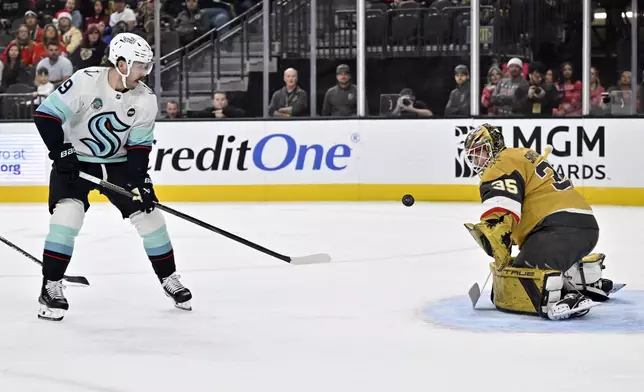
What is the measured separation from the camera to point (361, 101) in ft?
36.1

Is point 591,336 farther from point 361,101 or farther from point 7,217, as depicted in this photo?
point 361,101

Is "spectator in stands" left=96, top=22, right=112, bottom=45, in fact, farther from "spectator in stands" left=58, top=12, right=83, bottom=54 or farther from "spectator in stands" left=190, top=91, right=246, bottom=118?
"spectator in stands" left=190, top=91, right=246, bottom=118

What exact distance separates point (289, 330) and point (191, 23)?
7.75 meters

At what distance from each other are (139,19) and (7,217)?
9.54ft

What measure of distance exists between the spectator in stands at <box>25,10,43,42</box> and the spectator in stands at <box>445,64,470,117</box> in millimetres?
4173

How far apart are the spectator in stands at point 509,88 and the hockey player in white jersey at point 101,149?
642 centimetres

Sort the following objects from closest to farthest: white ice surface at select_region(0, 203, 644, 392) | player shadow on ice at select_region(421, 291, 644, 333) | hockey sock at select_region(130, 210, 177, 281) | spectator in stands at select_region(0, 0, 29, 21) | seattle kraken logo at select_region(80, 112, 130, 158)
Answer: white ice surface at select_region(0, 203, 644, 392)
player shadow on ice at select_region(421, 291, 644, 333)
seattle kraken logo at select_region(80, 112, 130, 158)
hockey sock at select_region(130, 210, 177, 281)
spectator in stands at select_region(0, 0, 29, 21)

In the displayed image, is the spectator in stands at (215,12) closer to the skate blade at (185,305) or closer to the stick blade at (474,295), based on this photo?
the skate blade at (185,305)

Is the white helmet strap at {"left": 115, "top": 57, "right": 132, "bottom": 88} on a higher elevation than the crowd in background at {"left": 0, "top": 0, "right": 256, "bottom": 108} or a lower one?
lower

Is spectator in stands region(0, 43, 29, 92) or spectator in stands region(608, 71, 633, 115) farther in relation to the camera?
spectator in stands region(0, 43, 29, 92)

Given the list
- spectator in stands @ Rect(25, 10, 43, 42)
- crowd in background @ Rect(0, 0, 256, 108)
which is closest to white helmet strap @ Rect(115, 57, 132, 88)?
crowd in background @ Rect(0, 0, 256, 108)

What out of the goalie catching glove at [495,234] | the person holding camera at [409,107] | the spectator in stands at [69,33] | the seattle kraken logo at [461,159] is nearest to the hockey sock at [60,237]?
the goalie catching glove at [495,234]

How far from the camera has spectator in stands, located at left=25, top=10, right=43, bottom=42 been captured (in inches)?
453

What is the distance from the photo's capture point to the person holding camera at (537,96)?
10.5 meters
